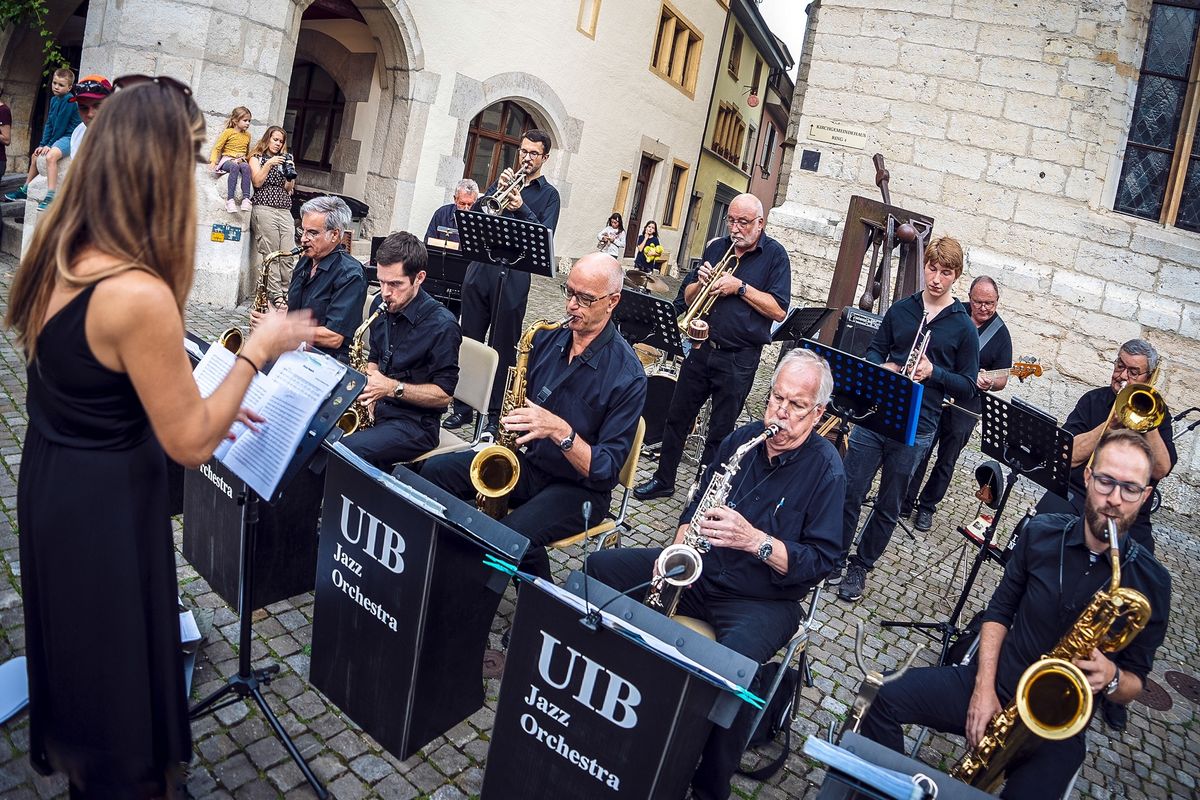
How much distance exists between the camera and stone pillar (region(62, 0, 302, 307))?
8055 millimetres

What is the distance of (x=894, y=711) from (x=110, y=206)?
3048mm

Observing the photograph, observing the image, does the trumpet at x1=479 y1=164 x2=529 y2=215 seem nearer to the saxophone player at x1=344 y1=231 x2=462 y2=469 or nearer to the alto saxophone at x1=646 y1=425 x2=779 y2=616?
the saxophone player at x1=344 y1=231 x2=462 y2=469

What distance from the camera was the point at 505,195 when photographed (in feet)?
21.3

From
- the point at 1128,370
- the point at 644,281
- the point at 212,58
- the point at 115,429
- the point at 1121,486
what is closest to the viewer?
the point at 115,429

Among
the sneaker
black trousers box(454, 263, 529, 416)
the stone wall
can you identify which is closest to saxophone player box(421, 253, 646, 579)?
the sneaker

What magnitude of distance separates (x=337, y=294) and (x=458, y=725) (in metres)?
2.59

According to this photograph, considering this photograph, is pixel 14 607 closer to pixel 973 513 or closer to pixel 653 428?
pixel 653 428

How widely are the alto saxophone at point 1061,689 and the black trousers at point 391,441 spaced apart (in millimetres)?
2798

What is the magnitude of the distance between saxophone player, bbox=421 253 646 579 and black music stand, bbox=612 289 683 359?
1457 millimetres

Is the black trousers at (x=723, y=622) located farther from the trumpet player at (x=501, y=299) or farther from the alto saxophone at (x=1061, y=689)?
the trumpet player at (x=501, y=299)

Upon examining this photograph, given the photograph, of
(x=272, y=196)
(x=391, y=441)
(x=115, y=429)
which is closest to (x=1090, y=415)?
(x=391, y=441)

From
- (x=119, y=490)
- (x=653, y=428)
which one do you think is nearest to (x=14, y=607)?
(x=119, y=490)

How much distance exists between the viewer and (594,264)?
378cm

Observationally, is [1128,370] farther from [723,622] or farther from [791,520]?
[723,622]
